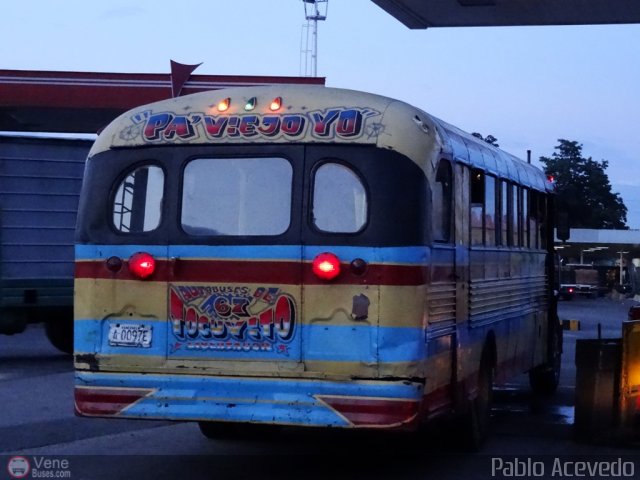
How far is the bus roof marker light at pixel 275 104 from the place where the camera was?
8.50 meters

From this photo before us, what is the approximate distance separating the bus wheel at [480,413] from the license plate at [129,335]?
310 centimetres

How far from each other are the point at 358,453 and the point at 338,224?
9.54ft

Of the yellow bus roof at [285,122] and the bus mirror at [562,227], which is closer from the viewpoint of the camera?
the yellow bus roof at [285,122]

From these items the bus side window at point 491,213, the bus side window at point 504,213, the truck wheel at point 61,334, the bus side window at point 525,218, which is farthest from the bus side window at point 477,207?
the truck wheel at point 61,334

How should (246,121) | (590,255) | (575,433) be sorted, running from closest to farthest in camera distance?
(246,121) < (575,433) < (590,255)

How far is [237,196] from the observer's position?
8438mm

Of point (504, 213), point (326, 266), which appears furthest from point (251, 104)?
point (504, 213)

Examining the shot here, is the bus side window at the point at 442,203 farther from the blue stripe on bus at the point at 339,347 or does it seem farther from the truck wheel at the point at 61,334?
the truck wheel at the point at 61,334

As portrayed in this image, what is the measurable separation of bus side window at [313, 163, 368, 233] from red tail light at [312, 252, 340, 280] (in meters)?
0.20

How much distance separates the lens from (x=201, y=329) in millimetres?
8344

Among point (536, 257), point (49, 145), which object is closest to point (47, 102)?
point (49, 145)

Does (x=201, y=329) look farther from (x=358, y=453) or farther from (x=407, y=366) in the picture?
(x=358, y=453)

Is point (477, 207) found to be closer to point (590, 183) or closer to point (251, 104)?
point (251, 104)

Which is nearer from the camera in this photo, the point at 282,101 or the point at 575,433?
the point at 282,101
